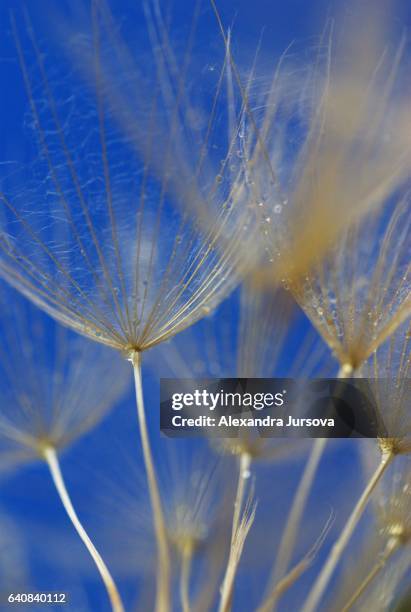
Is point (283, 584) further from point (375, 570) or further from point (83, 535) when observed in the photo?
point (83, 535)

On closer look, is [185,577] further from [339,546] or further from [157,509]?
[339,546]

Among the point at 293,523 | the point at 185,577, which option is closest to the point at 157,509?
the point at 185,577

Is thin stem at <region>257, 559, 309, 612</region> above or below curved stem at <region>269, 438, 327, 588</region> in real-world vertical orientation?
below

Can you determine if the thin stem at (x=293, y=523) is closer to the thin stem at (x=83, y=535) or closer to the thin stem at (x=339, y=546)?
the thin stem at (x=339, y=546)

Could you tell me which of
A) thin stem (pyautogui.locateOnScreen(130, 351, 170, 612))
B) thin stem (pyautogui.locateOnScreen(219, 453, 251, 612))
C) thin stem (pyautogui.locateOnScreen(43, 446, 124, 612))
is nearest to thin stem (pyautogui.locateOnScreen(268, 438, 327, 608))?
thin stem (pyautogui.locateOnScreen(219, 453, 251, 612))

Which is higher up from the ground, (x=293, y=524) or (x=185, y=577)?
(x=293, y=524)

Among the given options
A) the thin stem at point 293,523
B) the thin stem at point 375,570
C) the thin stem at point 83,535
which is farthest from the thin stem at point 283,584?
the thin stem at point 83,535

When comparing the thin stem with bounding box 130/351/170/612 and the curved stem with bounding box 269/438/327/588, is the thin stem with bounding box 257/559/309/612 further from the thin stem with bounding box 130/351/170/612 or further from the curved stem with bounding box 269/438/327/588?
the thin stem with bounding box 130/351/170/612
